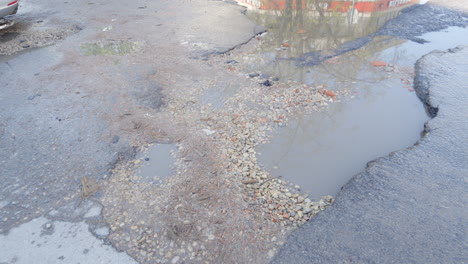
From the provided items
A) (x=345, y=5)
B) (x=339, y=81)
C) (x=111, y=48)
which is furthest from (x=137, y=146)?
(x=345, y=5)

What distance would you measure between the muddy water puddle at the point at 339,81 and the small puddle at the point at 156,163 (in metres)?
1.00

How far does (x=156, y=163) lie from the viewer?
3264mm

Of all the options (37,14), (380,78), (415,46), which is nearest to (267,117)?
(380,78)

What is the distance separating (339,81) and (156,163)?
10.2ft

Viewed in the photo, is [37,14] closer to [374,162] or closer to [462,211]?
[374,162]

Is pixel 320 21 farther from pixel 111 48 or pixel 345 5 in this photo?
pixel 111 48

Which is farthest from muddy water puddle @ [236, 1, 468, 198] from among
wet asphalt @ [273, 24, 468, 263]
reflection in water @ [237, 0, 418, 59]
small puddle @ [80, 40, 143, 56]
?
small puddle @ [80, 40, 143, 56]

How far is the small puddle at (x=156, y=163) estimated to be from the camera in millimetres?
3070

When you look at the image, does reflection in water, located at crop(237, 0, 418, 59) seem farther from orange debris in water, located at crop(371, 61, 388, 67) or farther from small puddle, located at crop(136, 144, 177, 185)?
small puddle, located at crop(136, 144, 177, 185)

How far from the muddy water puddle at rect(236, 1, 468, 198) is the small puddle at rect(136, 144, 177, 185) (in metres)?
1.00

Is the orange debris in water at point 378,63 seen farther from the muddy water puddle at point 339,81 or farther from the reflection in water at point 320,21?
the reflection in water at point 320,21

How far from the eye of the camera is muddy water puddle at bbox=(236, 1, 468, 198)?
3305 mm

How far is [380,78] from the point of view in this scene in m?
4.81

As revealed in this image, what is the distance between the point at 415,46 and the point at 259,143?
4.26 metres
